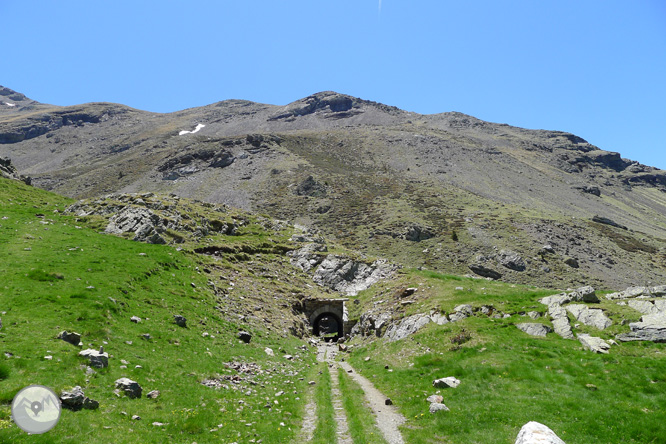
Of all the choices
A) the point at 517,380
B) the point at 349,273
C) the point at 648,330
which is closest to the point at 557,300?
the point at 648,330

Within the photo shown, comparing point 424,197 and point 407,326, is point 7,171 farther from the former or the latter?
point 424,197

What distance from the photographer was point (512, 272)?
235 feet

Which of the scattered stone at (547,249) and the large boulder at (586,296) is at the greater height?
the scattered stone at (547,249)

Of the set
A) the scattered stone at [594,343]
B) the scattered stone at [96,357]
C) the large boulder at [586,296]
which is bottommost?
the scattered stone at [96,357]

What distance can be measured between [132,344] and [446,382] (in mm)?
15863

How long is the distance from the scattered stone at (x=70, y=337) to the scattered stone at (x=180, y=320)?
7.57 meters

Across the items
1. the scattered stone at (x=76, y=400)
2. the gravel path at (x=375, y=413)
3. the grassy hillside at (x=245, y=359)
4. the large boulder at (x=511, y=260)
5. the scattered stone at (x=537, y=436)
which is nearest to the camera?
the scattered stone at (x=537, y=436)

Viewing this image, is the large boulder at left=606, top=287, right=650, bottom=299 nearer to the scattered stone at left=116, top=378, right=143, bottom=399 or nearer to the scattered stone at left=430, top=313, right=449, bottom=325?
the scattered stone at left=430, top=313, right=449, bottom=325

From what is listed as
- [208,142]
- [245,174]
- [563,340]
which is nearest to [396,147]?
[245,174]

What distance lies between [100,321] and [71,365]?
15.9 feet

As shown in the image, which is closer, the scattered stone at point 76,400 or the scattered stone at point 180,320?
the scattered stone at point 76,400

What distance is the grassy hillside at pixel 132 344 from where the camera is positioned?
11.6 m

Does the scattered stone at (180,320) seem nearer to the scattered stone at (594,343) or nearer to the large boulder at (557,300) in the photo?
the scattered stone at (594,343)

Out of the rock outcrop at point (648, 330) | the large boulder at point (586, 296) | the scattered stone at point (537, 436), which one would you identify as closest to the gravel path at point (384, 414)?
the scattered stone at point (537, 436)
